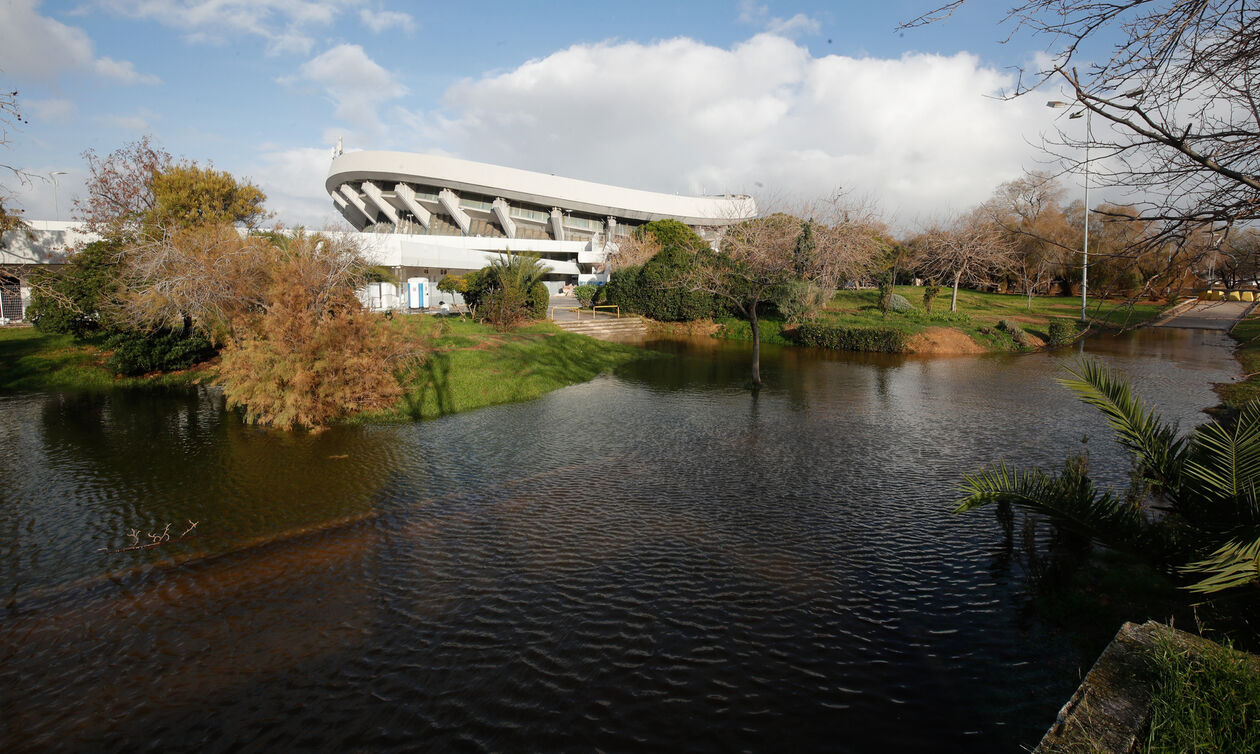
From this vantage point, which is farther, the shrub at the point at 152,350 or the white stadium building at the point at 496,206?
the white stadium building at the point at 496,206

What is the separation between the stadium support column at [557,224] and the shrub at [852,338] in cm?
4601

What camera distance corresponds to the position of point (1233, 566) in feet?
12.6

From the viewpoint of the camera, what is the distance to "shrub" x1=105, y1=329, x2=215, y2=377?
18.0 m

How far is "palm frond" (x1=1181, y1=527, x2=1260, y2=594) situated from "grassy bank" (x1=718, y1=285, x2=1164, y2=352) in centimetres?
2030

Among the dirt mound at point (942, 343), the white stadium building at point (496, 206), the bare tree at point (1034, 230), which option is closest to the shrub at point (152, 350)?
the dirt mound at point (942, 343)

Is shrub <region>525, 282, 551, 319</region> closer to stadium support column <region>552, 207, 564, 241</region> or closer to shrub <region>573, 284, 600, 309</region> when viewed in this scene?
shrub <region>573, 284, 600, 309</region>

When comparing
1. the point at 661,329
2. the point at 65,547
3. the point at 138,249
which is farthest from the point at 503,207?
the point at 65,547

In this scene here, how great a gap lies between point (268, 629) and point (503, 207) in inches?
2581

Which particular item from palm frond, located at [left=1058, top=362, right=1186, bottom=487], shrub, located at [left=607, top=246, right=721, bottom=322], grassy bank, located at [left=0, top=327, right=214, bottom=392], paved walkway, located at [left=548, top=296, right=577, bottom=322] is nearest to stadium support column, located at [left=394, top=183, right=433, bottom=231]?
paved walkway, located at [left=548, top=296, right=577, bottom=322]

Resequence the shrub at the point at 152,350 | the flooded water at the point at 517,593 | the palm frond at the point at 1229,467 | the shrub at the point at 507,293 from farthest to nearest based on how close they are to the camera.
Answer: the shrub at the point at 507,293
the shrub at the point at 152,350
the palm frond at the point at 1229,467
the flooded water at the point at 517,593

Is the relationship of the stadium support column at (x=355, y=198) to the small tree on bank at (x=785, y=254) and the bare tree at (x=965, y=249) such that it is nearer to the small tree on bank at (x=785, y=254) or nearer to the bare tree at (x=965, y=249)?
the small tree on bank at (x=785, y=254)

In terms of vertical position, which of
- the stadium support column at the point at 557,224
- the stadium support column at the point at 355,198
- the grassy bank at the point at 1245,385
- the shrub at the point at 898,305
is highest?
the stadium support column at the point at 355,198

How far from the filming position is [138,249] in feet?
50.9

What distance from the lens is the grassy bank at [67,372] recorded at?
17.8 metres
